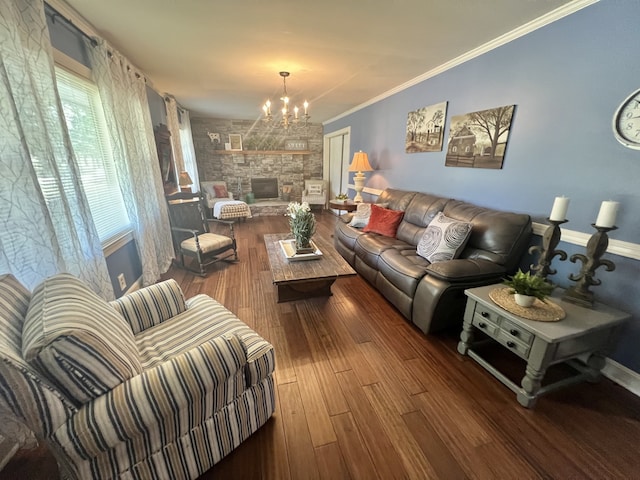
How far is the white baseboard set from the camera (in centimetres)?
160

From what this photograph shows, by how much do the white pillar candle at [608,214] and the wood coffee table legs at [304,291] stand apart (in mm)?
1948

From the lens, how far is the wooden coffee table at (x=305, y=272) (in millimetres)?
2119

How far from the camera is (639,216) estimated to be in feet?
5.07

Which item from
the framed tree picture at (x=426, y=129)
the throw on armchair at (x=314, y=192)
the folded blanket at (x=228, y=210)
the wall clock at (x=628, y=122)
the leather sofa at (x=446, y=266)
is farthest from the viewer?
the throw on armchair at (x=314, y=192)

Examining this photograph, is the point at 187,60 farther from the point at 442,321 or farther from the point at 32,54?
the point at 442,321

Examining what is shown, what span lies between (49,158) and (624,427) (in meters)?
3.57

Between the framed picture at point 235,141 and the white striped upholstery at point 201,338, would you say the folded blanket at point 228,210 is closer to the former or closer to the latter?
the framed picture at point 235,141

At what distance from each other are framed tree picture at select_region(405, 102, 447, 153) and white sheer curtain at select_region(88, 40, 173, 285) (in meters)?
3.36

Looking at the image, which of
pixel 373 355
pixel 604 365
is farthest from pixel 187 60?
pixel 604 365

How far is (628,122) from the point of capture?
5.12ft

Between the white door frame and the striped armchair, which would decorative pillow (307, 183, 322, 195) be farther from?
the striped armchair

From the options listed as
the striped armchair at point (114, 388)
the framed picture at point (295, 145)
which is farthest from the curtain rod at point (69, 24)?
the framed picture at point (295, 145)

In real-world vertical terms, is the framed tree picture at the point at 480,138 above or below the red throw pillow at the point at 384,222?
above

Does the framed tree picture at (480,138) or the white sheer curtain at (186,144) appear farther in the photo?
the white sheer curtain at (186,144)
